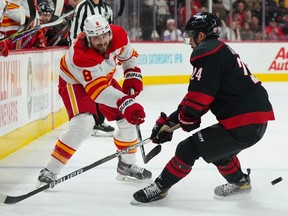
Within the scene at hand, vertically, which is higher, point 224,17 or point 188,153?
point 224,17

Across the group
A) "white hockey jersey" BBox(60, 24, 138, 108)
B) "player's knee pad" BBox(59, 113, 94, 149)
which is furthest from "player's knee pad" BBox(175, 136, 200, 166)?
"player's knee pad" BBox(59, 113, 94, 149)

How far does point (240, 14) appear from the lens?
11.1m

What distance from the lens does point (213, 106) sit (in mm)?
3268

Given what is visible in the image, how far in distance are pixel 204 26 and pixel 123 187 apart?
0.98m

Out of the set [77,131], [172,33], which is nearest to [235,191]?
[77,131]

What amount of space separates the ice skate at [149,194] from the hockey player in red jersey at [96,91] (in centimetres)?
30

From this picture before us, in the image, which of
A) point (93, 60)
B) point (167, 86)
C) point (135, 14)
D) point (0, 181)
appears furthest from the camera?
point (135, 14)

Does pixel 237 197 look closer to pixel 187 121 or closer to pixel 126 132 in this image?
pixel 187 121

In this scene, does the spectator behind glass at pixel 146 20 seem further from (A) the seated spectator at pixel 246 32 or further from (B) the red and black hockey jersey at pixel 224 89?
(B) the red and black hockey jersey at pixel 224 89

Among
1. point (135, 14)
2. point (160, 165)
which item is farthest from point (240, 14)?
point (160, 165)

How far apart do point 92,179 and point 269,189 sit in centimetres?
92

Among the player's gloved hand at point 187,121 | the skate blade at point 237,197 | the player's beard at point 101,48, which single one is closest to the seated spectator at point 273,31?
the player's beard at point 101,48

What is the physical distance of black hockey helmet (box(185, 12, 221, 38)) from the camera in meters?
3.21

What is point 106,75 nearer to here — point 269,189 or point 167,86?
point 269,189
